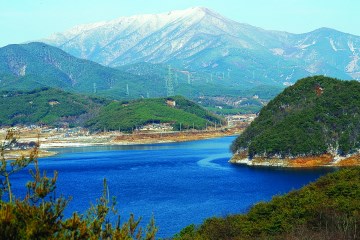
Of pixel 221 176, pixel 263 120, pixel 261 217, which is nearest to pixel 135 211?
pixel 261 217

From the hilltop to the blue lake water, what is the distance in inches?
155

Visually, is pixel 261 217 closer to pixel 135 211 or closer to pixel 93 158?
pixel 135 211

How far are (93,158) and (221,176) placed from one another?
3201 centimetres

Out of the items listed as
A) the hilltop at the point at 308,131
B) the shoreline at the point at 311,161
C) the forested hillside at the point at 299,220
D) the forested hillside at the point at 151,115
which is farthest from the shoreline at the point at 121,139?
the forested hillside at the point at 299,220

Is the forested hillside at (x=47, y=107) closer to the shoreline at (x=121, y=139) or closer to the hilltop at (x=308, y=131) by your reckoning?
the shoreline at (x=121, y=139)

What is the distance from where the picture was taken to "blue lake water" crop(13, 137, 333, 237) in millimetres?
42719

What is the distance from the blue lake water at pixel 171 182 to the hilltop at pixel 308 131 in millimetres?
3929

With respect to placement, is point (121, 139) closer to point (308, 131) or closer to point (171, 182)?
point (308, 131)

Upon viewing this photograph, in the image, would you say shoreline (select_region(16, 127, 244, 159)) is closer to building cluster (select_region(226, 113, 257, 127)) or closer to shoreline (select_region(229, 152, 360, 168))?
building cluster (select_region(226, 113, 257, 127))

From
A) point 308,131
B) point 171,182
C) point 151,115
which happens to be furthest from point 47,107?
point 171,182

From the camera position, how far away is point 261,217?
29.9 metres

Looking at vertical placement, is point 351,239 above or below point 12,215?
below

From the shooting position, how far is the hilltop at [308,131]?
68.8 m

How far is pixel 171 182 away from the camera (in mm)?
58906
